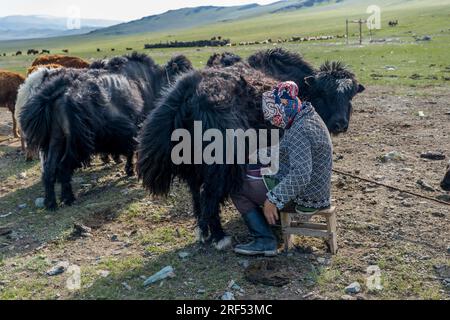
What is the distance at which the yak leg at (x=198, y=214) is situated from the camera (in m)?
4.58

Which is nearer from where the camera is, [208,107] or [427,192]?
[208,107]

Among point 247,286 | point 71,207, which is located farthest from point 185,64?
point 247,286

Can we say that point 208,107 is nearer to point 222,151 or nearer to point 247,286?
point 222,151

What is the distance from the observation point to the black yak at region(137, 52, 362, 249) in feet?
14.1

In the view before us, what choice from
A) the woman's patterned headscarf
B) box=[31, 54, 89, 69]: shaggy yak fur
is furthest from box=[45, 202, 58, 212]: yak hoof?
box=[31, 54, 89, 69]: shaggy yak fur

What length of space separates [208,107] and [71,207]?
257 centimetres

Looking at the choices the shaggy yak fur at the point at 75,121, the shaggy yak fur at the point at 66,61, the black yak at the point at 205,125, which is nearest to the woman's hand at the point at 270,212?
the black yak at the point at 205,125

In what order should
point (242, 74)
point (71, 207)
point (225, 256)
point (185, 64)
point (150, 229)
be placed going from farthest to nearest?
point (185, 64), point (71, 207), point (150, 229), point (242, 74), point (225, 256)

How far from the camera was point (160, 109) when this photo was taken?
4508 millimetres

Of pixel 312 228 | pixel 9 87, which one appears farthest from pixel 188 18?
pixel 312 228

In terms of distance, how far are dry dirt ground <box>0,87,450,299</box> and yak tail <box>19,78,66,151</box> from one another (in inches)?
32.2

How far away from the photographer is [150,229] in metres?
5.16

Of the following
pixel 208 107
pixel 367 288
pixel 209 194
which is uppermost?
pixel 208 107

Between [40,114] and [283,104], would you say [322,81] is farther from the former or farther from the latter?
[40,114]
